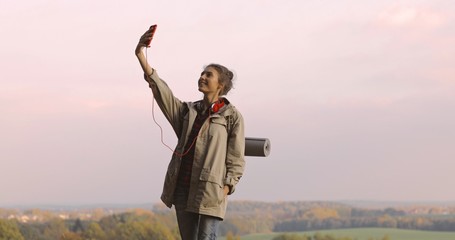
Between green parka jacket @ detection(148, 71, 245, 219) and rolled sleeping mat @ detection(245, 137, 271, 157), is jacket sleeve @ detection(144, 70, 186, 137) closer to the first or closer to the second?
green parka jacket @ detection(148, 71, 245, 219)

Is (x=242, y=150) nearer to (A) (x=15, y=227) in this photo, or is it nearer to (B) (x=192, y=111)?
(B) (x=192, y=111)

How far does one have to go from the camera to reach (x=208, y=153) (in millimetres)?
5848

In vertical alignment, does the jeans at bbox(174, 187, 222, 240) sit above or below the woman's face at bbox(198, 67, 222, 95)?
below

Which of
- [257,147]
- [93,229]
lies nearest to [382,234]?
[93,229]

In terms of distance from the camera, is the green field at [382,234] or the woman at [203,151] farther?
the green field at [382,234]

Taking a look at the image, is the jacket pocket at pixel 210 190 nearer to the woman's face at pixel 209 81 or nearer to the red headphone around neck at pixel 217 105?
the red headphone around neck at pixel 217 105

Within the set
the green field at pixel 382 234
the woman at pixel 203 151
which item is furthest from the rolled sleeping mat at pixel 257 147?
the green field at pixel 382 234

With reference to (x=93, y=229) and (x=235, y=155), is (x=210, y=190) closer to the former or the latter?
(x=235, y=155)

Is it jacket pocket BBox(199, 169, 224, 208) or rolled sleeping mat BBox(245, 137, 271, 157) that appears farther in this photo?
rolled sleeping mat BBox(245, 137, 271, 157)

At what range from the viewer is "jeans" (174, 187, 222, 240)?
585cm

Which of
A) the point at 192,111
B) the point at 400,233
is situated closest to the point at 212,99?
the point at 192,111

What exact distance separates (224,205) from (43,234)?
18522 mm

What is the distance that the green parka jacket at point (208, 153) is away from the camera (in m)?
5.79

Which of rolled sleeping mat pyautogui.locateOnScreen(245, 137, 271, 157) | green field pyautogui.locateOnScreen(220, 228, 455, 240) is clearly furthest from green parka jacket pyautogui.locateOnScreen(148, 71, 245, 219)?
green field pyautogui.locateOnScreen(220, 228, 455, 240)
